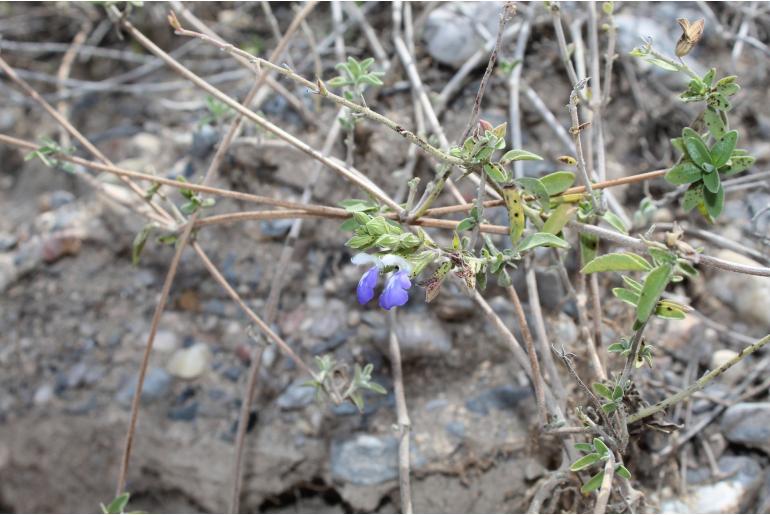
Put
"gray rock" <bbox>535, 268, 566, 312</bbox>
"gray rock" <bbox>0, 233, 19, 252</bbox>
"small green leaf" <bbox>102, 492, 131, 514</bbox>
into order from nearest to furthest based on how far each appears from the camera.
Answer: "small green leaf" <bbox>102, 492, 131, 514</bbox> → "gray rock" <bbox>535, 268, 566, 312</bbox> → "gray rock" <bbox>0, 233, 19, 252</bbox>

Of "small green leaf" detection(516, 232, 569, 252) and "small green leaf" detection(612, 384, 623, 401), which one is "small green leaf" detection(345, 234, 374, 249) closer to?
"small green leaf" detection(516, 232, 569, 252)

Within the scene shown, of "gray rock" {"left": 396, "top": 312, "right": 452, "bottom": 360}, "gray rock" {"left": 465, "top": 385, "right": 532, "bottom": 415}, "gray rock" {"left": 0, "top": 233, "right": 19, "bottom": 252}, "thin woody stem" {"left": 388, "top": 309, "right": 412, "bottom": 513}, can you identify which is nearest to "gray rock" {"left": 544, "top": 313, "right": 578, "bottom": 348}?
"gray rock" {"left": 465, "top": 385, "right": 532, "bottom": 415}

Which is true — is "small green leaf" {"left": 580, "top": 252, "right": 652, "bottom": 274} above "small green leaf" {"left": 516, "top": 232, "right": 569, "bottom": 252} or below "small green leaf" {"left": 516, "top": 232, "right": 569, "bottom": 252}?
above

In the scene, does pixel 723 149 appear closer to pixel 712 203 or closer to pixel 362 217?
pixel 712 203

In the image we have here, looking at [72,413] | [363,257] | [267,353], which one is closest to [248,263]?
[267,353]

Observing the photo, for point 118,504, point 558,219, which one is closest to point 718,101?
point 558,219

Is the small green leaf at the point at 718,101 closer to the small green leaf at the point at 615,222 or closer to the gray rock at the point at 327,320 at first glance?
the small green leaf at the point at 615,222

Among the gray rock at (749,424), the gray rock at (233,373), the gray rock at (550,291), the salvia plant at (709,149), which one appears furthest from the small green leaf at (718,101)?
the gray rock at (233,373)
